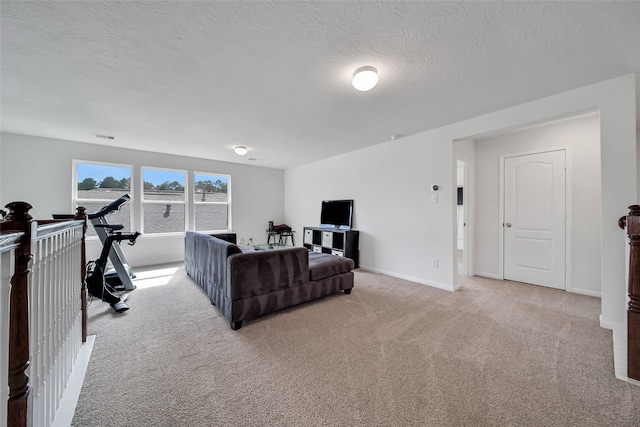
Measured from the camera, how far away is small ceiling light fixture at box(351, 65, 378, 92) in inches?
81.8

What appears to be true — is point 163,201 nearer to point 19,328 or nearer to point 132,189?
point 132,189

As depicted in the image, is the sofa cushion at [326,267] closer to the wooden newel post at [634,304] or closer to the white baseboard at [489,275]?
the wooden newel post at [634,304]

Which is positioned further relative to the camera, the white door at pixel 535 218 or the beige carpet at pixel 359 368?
the white door at pixel 535 218

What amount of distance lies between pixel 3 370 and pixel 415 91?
128 inches

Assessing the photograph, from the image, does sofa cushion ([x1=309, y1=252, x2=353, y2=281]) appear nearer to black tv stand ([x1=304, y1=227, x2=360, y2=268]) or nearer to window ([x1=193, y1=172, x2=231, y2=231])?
black tv stand ([x1=304, y1=227, x2=360, y2=268])

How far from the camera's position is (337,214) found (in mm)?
5254

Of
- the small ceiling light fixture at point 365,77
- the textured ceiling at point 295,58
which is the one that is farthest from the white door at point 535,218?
the small ceiling light fixture at point 365,77

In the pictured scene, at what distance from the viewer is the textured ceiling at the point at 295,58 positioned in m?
1.52

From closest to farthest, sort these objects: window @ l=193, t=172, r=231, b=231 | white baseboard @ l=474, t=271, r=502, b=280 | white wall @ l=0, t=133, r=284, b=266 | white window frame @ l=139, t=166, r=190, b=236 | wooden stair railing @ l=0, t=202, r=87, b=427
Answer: wooden stair railing @ l=0, t=202, r=87, b=427, white wall @ l=0, t=133, r=284, b=266, white baseboard @ l=474, t=271, r=502, b=280, white window frame @ l=139, t=166, r=190, b=236, window @ l=193, t=172, r=231, b=231

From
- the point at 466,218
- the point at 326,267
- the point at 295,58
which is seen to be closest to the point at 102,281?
the point at 326,267

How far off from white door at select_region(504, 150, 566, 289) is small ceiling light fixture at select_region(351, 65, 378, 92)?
3196 mm

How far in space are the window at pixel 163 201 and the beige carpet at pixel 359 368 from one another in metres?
2.62

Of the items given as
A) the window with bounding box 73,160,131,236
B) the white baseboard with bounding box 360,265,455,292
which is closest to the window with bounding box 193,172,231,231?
the window with bounding box 73,160,131,236

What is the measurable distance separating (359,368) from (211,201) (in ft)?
17.4
